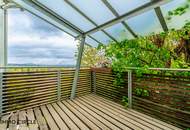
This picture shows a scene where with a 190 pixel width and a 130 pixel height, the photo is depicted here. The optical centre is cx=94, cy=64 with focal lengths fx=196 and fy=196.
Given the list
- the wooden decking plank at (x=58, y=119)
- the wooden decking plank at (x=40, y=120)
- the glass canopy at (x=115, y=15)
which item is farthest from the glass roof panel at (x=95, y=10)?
the wooden decking plank at (x=40, y=120)

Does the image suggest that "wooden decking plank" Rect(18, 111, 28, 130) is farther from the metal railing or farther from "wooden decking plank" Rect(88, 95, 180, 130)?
"wooden decking plank" Rect(88, 95, 180, 130)

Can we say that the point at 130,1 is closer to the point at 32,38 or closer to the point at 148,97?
the point at 148,97

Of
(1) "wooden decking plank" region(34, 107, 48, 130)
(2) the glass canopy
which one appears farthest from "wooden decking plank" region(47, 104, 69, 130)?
(2) the glass canopy

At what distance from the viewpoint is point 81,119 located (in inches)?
170

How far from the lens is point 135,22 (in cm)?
445

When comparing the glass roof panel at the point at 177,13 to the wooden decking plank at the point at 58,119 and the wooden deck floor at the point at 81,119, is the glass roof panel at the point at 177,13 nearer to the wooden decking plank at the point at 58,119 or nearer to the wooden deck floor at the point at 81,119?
the wooden deck floor at the point at 81,119

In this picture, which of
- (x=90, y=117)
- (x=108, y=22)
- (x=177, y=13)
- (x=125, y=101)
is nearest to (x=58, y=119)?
(x=90, y=117)

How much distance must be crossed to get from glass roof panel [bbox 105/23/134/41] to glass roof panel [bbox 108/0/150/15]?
0.78 metres

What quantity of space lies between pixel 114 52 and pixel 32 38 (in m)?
18.0

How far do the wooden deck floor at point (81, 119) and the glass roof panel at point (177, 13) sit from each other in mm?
2109

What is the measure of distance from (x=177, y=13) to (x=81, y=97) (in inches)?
175

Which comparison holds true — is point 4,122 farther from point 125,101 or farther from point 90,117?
point 125,101

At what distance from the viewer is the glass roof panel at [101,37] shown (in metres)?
5.90

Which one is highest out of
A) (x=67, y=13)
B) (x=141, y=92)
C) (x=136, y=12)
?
(x=67, y=13)
